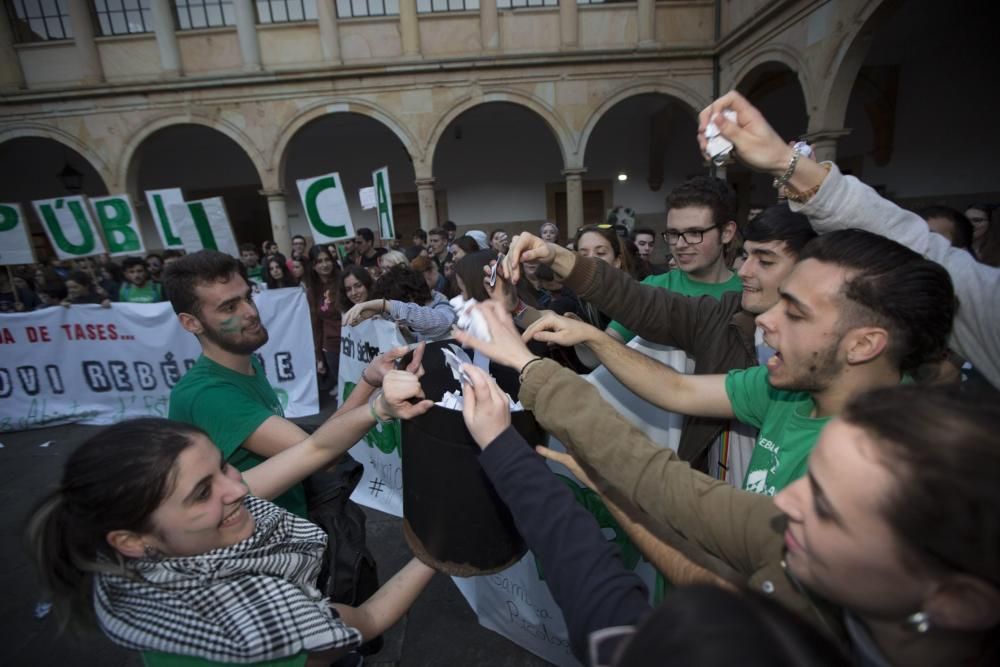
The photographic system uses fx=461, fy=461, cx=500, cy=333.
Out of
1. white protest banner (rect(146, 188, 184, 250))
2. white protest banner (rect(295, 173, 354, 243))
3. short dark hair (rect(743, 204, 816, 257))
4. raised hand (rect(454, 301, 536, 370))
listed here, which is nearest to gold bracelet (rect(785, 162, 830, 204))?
short dark hair (rect(743, 204, 816, 257))

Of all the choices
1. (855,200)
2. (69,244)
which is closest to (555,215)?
(69,244)

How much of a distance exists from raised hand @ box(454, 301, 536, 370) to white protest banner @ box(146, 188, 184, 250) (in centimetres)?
638

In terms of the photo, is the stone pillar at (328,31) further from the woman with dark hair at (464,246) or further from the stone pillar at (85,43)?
the woman with dark hair at (464,246)

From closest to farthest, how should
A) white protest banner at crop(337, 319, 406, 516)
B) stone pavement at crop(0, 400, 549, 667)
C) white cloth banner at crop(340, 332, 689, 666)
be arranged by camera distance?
white cloth banner at crop(340, 332, 689, 666), stone pavement at crop(0, 400, 549, 667), white protest banner at crop(337, 319, 406, 516)

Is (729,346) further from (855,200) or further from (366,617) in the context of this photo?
(366,617)

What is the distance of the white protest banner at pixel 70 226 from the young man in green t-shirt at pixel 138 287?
466 millimetres

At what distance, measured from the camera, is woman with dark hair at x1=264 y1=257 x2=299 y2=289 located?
268 inches

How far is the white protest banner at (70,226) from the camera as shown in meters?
6.08

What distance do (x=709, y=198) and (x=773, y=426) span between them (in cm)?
144

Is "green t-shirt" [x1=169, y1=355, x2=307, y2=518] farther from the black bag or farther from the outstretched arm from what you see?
the outstretched arm

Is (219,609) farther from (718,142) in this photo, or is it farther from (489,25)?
(489,25)

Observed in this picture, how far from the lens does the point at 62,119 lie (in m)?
10.4

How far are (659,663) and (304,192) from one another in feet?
20.9

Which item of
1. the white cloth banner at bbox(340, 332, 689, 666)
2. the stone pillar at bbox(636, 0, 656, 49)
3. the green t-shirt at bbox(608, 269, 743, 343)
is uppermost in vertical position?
the stone pillar at bbox(636, 0, 656, 49)
